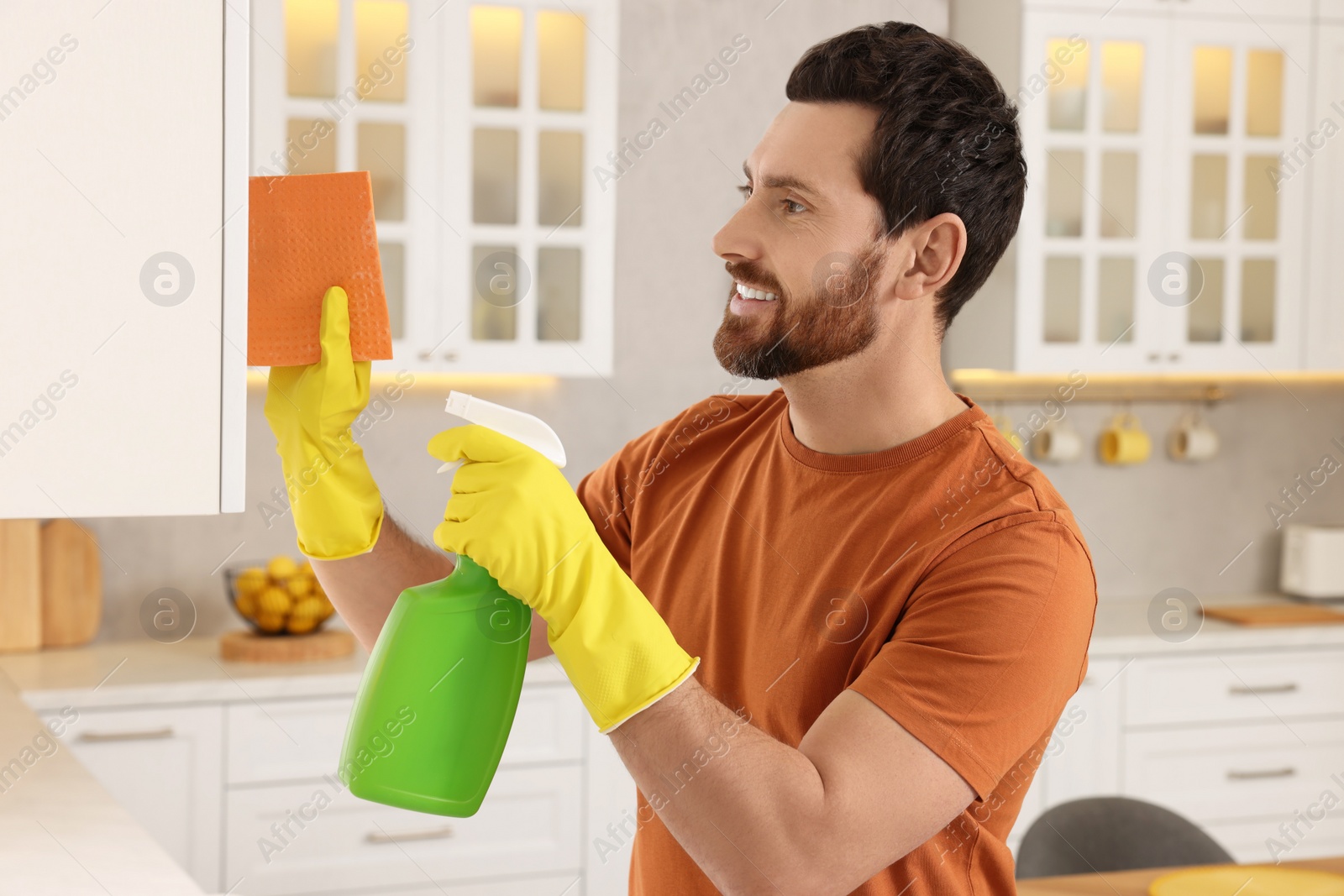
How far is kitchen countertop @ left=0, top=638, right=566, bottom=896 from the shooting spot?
1146 mm

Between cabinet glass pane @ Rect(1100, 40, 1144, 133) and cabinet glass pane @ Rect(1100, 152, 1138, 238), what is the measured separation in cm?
7

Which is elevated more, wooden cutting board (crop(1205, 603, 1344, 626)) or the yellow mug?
the yellow mug

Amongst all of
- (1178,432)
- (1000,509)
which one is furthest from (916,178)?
(1178,432)

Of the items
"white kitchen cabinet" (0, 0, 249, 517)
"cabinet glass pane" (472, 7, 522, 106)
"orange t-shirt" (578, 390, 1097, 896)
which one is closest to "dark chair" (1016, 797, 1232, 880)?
"orange t-shirt" (578, 390, 1097, 896)

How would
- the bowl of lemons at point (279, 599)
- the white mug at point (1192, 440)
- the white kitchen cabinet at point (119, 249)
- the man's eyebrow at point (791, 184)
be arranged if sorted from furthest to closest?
the white mug at point (1192, 440), the bowl of lemons at point (279, 599), the man's eyebrow at point (791, 184), the white kitchen cabinet at point (119, 249)

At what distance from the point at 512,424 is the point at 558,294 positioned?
175 centimetres

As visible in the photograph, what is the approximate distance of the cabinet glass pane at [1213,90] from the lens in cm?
293

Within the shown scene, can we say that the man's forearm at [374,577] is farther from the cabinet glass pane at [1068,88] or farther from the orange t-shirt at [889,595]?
the cabinet glass pane at [1068,88]

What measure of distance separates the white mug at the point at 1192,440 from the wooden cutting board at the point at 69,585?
2.61 meters

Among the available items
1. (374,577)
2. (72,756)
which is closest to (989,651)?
(374,577)

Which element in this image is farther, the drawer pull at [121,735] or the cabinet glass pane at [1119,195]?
the cabinet glass pane at [1119,195]

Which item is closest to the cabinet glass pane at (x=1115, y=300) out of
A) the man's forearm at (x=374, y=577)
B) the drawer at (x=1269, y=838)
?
the drawer at (x=1269, y=838)

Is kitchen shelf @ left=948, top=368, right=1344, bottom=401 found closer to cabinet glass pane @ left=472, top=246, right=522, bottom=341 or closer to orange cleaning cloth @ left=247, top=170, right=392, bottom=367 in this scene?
cabinet glass pane @ left=472, top=246, right=522, bottom=341

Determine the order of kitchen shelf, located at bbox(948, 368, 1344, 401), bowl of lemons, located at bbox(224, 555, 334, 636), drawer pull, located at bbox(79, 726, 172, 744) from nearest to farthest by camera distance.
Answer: drawer pull, located at bbox(79, 726, 172, 744) → bowl of lemons, located at bbox(224, 555, 334, 636) → kitchen shelf, located at bbox(948, 368, 1344, 401)
